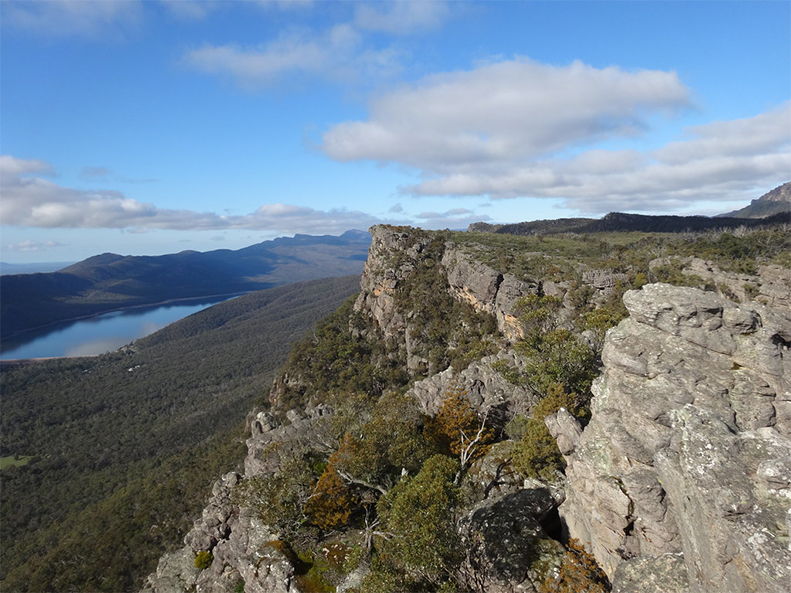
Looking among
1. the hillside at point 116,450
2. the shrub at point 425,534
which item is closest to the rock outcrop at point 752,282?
the shrub at point 425,534

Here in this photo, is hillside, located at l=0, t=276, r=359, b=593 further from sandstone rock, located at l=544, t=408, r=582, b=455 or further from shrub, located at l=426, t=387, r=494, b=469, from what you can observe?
sandstone rock, located at l=544, t=408, r=582, b=455

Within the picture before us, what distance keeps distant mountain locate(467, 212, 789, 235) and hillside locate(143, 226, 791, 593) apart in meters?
124

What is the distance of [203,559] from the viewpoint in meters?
29.8

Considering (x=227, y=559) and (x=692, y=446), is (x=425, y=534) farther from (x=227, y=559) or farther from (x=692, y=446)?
(x=227, y=559)

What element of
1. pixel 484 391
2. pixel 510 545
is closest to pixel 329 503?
pixel 510 545

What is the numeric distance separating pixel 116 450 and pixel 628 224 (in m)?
189

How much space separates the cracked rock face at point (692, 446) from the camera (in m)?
9.15

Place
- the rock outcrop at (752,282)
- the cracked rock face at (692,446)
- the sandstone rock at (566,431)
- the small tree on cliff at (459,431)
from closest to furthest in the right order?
the cracked rock face at (692,446) < the sandstone rock at (566,431) < the small tree on cliff at (459,431) < the rock outcrop at (752,282)

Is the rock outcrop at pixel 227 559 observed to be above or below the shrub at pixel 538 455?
below

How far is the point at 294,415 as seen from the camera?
49.6 m

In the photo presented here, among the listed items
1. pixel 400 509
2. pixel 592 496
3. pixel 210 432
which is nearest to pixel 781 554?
pixel 592 496

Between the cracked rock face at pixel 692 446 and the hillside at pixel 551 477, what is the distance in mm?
48

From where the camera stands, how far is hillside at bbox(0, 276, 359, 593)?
54281 mm

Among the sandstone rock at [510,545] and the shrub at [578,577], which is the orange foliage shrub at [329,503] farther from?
the shrub at [578,577]
